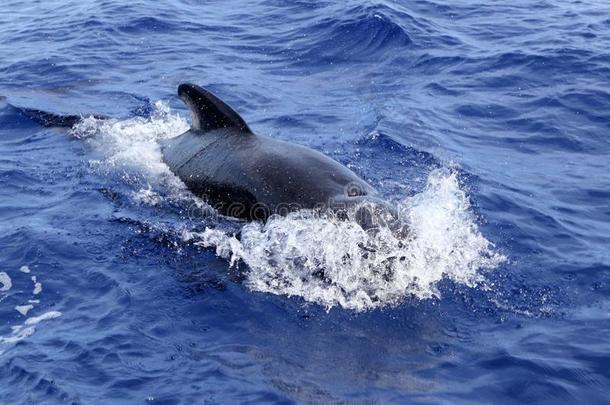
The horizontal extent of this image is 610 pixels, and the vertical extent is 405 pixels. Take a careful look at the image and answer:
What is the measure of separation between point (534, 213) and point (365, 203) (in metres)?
4.09

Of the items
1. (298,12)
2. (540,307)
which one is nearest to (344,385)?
(540,307)

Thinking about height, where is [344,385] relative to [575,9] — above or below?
below

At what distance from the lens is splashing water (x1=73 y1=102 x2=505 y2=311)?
33.1 feet

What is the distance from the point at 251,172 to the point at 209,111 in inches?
71.4

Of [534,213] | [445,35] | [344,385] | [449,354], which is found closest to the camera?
[344,385]

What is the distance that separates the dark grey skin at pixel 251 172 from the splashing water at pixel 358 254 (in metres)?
0.26

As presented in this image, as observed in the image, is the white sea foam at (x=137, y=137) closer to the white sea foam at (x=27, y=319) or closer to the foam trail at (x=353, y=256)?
the foam trail at (x=353, y=256)

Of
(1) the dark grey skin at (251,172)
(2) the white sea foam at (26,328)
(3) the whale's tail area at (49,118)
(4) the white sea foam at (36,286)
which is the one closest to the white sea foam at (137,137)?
(3) the whale's tail area at (49,118)

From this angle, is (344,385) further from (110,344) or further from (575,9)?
(575,9)

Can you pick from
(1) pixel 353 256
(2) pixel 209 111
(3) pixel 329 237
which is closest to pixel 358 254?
(1) pixel 353 256

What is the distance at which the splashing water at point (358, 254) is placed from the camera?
33.1 ft

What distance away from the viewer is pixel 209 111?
13023 millimetres

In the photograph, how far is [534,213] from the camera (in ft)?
43.5

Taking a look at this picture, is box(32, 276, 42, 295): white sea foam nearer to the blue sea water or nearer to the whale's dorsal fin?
the blue sea water
